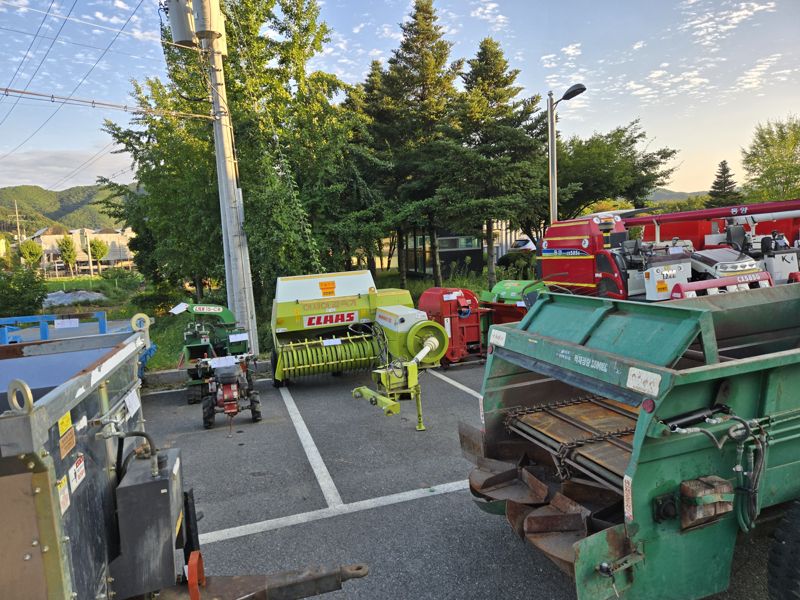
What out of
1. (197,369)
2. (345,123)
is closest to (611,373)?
(197,369)

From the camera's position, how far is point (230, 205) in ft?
35.0

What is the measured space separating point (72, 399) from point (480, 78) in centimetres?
1627

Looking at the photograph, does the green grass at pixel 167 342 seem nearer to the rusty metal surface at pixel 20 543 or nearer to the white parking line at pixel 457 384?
the white parking line at pixel 457 384

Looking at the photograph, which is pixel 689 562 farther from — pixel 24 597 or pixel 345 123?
pixel 345 123

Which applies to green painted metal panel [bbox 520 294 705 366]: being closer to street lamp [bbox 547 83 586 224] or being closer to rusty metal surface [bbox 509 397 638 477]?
rusty metal surface [bbox 509 397 638 477]

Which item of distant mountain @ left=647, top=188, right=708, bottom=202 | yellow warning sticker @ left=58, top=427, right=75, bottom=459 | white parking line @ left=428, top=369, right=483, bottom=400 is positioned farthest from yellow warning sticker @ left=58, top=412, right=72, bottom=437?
distant mountain @ left=647, top=188, right=708, bottom=202

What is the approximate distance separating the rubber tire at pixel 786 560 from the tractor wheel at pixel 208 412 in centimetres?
616

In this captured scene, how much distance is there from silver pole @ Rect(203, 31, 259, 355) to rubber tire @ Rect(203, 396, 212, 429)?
3.84 meters

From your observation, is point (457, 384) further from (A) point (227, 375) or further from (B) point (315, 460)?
(A) point (227, 375)

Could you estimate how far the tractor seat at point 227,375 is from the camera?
22.3 ft

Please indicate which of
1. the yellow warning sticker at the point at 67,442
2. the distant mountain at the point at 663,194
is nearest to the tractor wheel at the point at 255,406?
the yellow warning sticker at the point at 67,442

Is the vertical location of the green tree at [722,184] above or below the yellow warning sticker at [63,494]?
above

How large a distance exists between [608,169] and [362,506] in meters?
19.3

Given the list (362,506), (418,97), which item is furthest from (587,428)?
(418,97)
